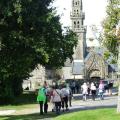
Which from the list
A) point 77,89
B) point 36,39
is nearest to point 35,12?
point 36,39

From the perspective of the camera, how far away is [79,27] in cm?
13912

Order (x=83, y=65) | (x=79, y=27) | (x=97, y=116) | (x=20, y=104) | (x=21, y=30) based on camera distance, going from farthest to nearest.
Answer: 1. (x=79, y=27)
2. (x=83, y=65)
3. (x=20, y=104)
4. (x=21, y=30)
5. (x=97, y=116)

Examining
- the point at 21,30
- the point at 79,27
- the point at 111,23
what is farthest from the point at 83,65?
the point at 21,30

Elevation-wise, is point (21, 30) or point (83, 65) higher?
point (83, 65)

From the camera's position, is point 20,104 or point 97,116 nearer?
point 97,116

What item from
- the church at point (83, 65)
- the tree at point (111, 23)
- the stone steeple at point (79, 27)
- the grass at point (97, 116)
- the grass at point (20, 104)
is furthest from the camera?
the stone steeple at point (79, 27)

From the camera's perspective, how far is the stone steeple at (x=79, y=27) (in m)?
135

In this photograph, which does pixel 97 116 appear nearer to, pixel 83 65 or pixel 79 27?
pixel 83 65

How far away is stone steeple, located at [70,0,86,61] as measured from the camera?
135 m

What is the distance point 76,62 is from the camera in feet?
438

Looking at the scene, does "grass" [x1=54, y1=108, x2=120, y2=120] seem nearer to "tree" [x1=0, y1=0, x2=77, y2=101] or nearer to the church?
"tree" [x1=0, y1=0, x2=77, y2=101]

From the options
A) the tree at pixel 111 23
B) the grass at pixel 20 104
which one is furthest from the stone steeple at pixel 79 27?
the tree at pixel 111 23

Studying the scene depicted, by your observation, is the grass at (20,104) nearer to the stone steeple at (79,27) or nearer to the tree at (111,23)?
the tree at (111,23)

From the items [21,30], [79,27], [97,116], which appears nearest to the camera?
[97,116]
